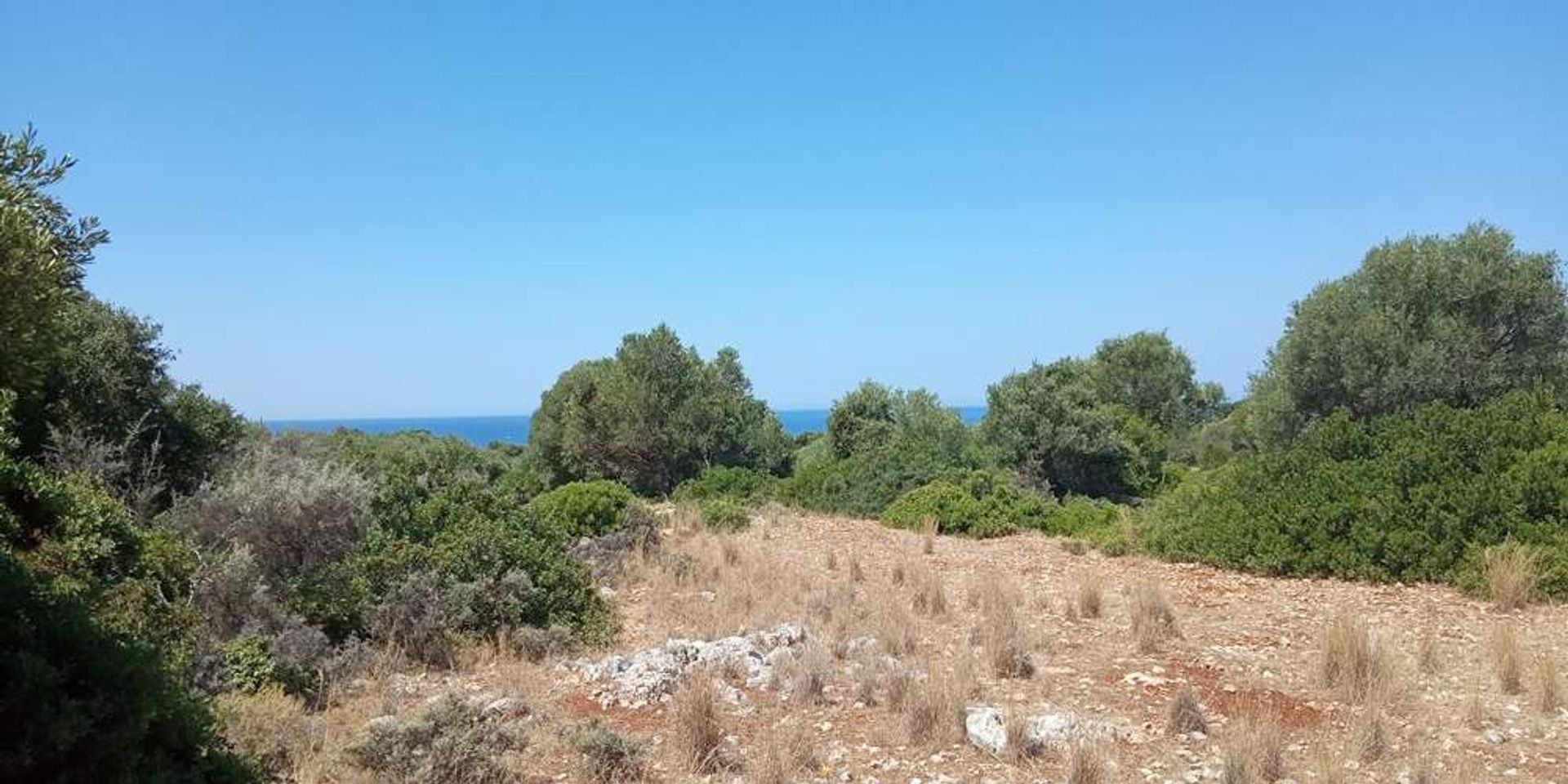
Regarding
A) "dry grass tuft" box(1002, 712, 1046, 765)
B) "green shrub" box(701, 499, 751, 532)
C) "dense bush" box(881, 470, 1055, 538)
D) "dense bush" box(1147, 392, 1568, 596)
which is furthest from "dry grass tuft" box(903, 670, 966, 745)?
"dense bush" box(881, 470, 1055, 538)

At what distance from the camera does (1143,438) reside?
2862 centimetres

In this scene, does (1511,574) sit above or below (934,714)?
above

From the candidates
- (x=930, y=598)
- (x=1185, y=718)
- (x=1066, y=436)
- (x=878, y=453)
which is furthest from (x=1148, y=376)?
(x=1185, y=718)

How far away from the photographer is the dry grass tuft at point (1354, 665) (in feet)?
20.5

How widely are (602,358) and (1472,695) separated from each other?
26910mm

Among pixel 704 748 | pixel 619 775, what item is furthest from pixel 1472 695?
pixel 619 775

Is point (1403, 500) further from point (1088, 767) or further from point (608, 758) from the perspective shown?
point (608, 758)

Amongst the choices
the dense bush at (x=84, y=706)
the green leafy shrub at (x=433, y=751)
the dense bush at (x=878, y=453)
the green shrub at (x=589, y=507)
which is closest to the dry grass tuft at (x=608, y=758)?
the green leafy shrub at (x=433, y=751)

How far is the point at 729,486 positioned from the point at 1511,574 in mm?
15735

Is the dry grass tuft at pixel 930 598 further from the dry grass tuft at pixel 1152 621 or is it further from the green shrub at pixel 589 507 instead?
the green shrub at pixel 589 507

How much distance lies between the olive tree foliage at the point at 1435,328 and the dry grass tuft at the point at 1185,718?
57.9 feet

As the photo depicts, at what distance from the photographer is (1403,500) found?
10711 mm

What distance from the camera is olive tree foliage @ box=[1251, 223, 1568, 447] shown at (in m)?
19.8

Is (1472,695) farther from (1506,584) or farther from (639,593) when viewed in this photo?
(639,593)
